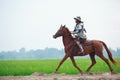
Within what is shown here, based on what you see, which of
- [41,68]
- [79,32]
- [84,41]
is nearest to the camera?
[79,32]

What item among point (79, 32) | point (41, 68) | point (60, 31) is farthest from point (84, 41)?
point (41, 68)

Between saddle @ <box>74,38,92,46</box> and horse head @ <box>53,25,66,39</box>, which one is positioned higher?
horse head @ <box>53,25,66,39</box>

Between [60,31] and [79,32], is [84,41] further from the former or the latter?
[60,31]

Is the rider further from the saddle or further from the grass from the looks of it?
the grass

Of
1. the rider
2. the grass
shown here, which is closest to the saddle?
the rider

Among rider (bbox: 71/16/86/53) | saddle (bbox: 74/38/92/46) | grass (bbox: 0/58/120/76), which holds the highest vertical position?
rider (bbox: 71/16/86/53)

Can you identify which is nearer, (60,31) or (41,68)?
(60,31)

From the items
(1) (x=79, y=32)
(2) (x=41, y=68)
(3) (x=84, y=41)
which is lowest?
(2) (x=41, y=68)

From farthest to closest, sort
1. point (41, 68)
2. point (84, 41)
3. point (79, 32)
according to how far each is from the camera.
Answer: point (41, 68) → point (84, 41) → point (79, 32)

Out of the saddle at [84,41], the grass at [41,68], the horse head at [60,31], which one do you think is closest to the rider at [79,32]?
the saddle at [84,41]

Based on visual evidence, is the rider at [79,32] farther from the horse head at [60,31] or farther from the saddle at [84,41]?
the horse head at [60,31]

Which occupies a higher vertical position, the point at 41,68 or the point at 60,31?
the point at 60,31

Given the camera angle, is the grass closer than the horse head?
No

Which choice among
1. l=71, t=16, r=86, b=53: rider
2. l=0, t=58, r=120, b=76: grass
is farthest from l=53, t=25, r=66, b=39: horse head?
l=0, t=58, r=120, b=76: grass
